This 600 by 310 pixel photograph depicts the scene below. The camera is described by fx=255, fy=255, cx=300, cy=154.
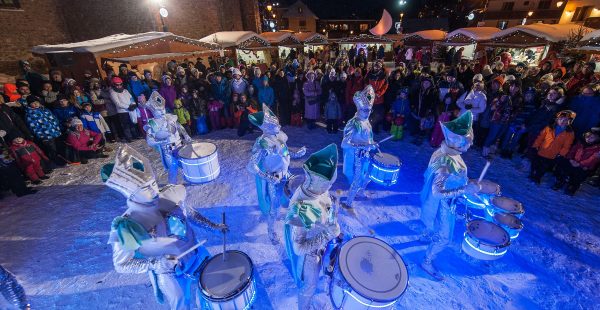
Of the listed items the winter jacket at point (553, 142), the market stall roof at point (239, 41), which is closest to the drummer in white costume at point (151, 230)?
the winter jacket at point (553, 142)

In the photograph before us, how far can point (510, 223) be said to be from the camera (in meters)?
3.79

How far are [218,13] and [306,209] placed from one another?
2319cm

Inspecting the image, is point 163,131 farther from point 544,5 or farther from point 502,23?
point 544,5

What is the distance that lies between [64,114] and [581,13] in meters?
43.4

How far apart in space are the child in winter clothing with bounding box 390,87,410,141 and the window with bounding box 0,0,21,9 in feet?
70.8

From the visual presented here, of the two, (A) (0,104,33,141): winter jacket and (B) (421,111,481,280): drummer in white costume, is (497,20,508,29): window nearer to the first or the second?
(B) (421,111,481,280): drummer in white costume

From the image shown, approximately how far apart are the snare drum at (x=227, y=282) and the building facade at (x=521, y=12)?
3866 cm

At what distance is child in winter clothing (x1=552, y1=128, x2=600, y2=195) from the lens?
5.18 meters

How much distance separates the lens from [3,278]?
258 centimetres

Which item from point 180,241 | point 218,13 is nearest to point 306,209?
point 180,241

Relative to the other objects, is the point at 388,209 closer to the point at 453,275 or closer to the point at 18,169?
the point at 453,275

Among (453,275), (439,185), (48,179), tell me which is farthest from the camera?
(48,179)

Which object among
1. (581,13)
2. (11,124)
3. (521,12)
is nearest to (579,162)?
(11,124)

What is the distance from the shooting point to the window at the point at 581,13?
25.9 meters
